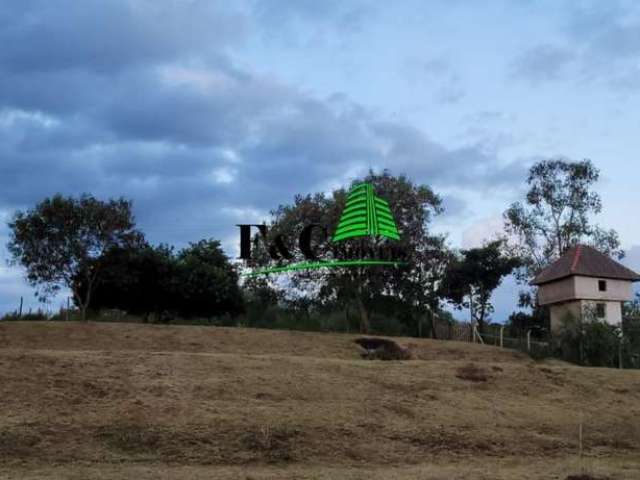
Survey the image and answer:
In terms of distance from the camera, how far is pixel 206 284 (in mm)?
31688

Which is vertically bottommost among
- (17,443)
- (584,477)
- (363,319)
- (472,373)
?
(584,477)

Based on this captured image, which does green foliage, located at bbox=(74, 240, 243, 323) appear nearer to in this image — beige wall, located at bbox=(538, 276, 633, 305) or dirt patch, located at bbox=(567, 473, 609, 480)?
beige wall, located at bbox=(538, 276, 633, 305)

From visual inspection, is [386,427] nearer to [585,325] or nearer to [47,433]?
[47,433]

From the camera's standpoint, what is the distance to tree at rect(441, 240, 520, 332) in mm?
39188

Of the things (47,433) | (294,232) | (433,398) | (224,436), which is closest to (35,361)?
(47,433)

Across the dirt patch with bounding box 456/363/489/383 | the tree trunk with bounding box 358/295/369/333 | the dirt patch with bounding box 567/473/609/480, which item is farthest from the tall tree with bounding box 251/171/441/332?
the dirt patch with bounding box 567/473/609/480

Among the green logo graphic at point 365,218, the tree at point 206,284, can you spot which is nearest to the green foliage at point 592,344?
the green logo graphic at point 365,218

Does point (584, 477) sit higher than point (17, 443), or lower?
lower

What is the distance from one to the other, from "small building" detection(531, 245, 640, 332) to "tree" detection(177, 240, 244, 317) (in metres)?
13.5

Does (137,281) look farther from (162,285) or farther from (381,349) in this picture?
(381,349)

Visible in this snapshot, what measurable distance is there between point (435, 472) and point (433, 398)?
4808 millimetres

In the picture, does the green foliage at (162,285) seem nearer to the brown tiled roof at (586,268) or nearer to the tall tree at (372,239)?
the tall tree at (372,239)

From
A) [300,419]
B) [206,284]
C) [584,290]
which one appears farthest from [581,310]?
[300,419]

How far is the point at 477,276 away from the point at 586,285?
6.83 m
